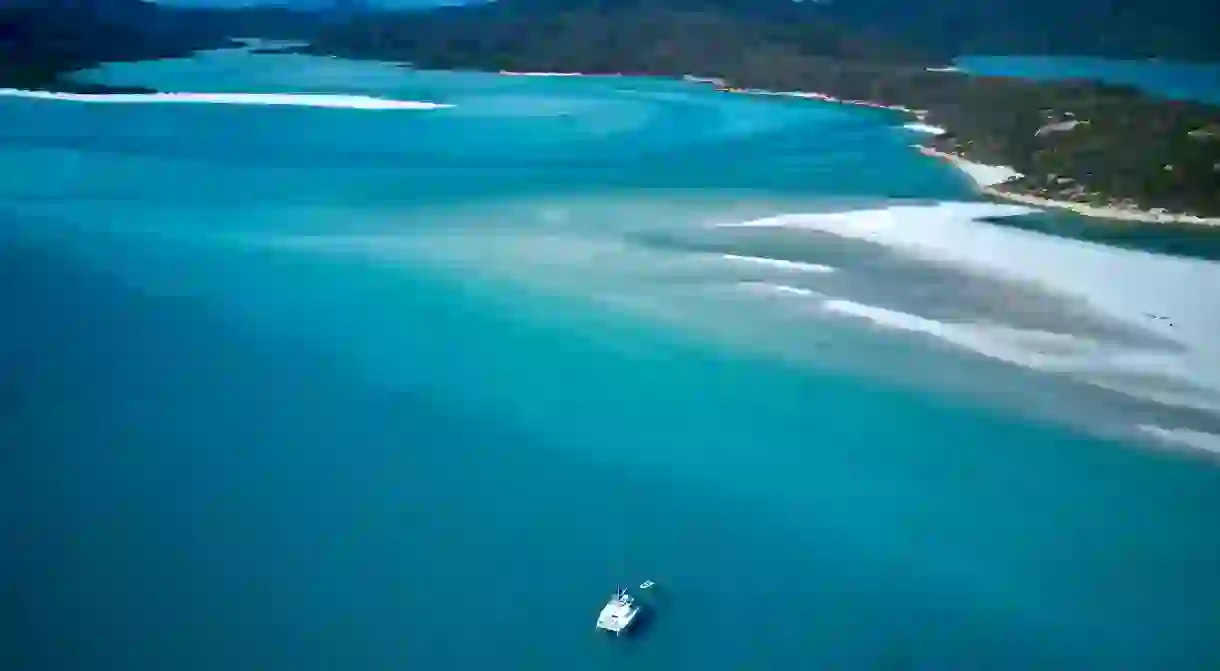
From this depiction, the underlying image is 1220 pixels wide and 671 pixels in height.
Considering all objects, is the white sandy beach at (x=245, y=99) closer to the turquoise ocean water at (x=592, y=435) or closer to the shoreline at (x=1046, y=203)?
the turquoise ocean water at (x=592, y=435)

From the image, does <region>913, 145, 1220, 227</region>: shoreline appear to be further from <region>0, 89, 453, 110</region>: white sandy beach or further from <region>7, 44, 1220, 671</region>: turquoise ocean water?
<region>0, 89, 453, 110</region>: white sandy beach

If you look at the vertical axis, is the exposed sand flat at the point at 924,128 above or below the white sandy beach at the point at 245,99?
below

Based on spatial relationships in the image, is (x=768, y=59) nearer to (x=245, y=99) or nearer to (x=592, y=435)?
(x=245, y=99)

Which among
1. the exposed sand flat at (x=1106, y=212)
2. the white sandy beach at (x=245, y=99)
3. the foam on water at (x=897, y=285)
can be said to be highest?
the white sandy beach at (x=245, y=99)

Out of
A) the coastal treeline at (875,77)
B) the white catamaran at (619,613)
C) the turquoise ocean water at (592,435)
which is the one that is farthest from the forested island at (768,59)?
the white catamaran at (619,613)

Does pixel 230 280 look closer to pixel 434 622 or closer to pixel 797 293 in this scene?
pixel 797 293

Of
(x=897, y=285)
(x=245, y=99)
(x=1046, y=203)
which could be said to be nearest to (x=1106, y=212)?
(x=1046, y=203)

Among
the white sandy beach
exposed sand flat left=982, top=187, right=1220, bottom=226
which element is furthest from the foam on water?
the white sandy beach
